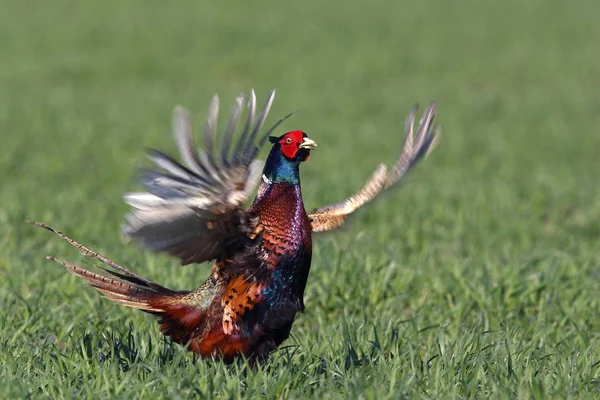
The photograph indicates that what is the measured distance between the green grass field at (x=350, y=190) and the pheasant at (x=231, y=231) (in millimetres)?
172

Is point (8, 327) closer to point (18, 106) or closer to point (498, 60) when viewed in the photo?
point (18, 106)

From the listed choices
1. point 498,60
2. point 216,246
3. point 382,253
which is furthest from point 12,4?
point 216,246

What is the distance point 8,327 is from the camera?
489 centimetres

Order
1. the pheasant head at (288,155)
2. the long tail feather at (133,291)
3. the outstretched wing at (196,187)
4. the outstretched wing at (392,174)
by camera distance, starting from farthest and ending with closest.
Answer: the outstretched wing at (392,174)
the long tail feather at (133,291)
the pheasant head at (288,155)
the outstretched wing at (196,187)

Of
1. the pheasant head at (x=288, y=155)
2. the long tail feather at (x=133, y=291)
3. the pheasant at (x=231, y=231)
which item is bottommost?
the long tail feather at (x=133, y=291)

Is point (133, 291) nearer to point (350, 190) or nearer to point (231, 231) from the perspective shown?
point (231, 231)

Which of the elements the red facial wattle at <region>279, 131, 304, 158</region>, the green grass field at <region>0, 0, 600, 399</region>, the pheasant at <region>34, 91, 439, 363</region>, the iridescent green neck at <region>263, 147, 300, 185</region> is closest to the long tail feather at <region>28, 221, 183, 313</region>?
the pheasant at <region>34, 91, 439, 363</region>

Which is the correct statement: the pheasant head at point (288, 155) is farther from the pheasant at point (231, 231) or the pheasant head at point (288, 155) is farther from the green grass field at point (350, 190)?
the green grass field at point (350, 190)

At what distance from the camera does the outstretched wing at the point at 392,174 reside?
4.52 m

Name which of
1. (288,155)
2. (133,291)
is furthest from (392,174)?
(133,291)

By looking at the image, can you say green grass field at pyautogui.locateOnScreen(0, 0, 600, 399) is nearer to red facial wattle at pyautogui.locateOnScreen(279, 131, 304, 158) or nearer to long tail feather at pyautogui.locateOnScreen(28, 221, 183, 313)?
long tail feather at pyautogui.locateOnScreen(28, 221, 183, 313)

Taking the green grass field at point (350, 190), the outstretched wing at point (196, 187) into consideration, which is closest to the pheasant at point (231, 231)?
the outstretched wing at point (196, 187)

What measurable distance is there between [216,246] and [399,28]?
2029cm

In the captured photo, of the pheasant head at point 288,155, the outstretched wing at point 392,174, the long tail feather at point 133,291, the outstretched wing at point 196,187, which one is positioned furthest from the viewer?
the outstretched wing at point 392,174
